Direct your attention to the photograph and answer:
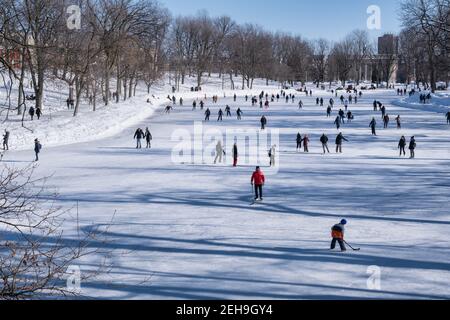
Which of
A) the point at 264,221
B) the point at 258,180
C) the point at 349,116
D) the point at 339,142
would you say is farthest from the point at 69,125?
the point at 264,221

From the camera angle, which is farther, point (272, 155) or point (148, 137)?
point (148, 137)

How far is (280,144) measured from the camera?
24422mm

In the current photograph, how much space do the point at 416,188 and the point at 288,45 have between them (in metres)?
117

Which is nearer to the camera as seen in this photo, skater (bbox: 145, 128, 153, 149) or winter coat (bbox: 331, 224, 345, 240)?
winter coat (bbox: 331, 224, 345, 240)

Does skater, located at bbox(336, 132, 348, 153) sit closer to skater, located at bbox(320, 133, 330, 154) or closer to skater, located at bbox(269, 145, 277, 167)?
skater, located at bbox(320, 133, 330, 154)

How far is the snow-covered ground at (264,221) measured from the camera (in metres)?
7.36

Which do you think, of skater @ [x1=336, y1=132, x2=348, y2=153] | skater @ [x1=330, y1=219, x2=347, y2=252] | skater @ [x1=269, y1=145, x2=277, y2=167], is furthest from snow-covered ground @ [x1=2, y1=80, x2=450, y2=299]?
skater @ [x1=336, y1=132, x2=348, y2=153]

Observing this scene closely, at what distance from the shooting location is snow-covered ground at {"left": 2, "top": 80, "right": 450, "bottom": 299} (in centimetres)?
736

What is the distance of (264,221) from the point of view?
1105 centimetres

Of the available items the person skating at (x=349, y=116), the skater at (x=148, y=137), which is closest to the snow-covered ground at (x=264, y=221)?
the skater at (x=148, y=137)

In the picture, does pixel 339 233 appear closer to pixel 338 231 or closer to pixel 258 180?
pixel 338 231

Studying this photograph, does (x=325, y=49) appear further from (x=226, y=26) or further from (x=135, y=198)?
(x=135, y=198)

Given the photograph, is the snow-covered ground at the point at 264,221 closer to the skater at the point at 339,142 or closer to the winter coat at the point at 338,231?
the winter coat at the point at 338,231
